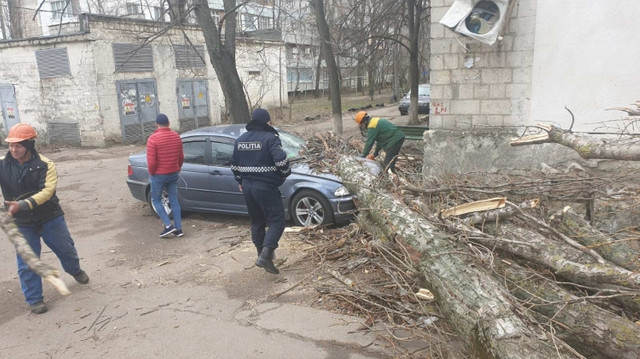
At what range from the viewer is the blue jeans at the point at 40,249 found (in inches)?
180

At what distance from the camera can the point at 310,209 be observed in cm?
659

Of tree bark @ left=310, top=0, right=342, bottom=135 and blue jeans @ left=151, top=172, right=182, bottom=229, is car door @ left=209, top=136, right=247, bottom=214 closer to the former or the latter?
blue jeans @ left=151, top=172, right=182, bottom=229

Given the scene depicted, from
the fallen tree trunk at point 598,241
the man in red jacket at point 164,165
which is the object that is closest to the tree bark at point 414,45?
the man in red jacket at point 164,165

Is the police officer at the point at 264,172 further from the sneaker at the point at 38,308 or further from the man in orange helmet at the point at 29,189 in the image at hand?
the sneaker at the point at 38,308

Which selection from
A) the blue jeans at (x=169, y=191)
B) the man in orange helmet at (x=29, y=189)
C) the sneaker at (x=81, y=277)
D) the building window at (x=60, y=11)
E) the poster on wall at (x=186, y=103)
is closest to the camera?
the man in orange helmet at (x=29, y=189)

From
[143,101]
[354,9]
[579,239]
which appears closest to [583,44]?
[579,239]

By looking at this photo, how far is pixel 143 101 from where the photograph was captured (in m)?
17.4

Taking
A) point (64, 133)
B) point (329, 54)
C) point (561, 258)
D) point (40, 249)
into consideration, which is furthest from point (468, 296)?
point (64, 133)

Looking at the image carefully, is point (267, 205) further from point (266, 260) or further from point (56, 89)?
point (56, 89)

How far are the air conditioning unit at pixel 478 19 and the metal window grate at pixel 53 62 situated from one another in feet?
45.4

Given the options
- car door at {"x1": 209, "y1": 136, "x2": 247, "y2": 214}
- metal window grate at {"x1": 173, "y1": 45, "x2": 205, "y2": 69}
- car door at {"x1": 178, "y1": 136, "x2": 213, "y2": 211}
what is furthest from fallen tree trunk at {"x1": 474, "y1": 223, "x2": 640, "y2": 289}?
metal window grate at {"x1": 173, "y1": 45, "x2": 205, "y2": 69}

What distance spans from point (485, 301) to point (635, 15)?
5820mm

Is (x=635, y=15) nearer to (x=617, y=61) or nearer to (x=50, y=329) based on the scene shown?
(x=617, y=61)

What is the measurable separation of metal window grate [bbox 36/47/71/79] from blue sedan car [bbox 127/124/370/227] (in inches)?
409
